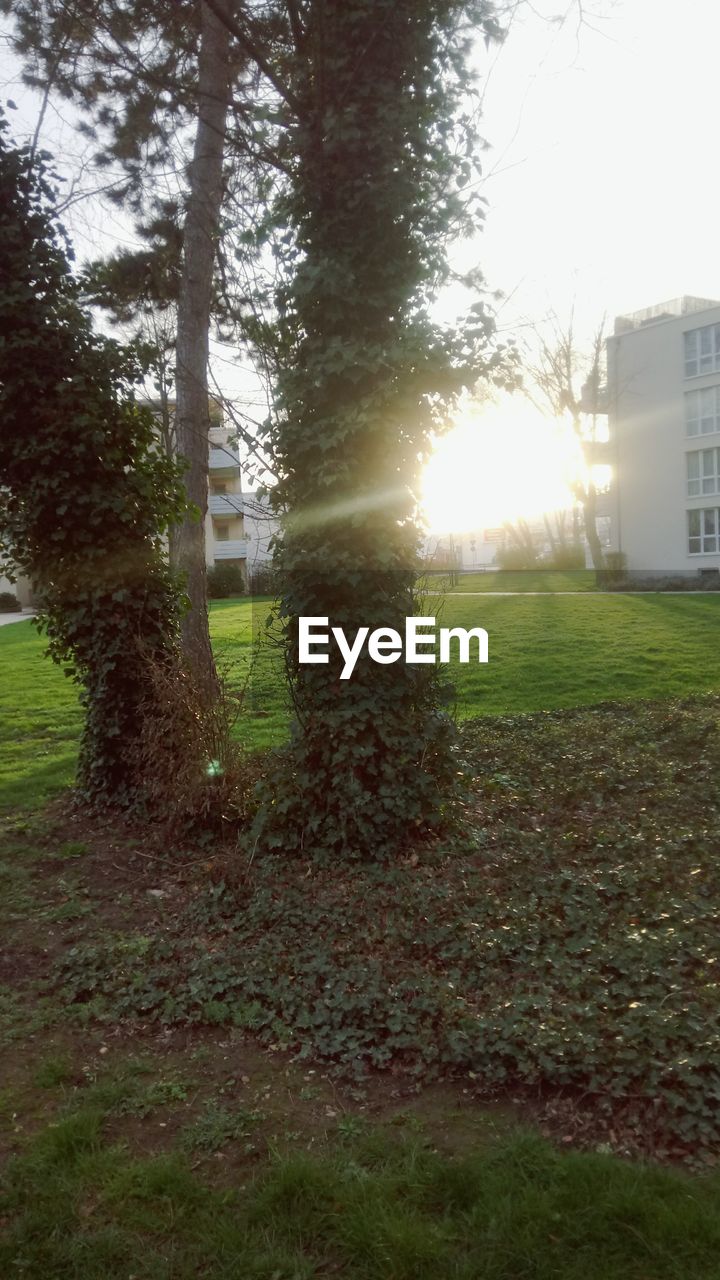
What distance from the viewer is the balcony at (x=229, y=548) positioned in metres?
43.8

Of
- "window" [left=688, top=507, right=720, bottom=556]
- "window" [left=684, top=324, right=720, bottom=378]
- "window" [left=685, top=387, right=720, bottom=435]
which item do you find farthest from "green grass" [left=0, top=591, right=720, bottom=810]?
"window" [left=684, top=324, right=720, bottom=378]

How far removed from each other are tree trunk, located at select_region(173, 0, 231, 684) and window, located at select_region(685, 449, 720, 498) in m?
30.8

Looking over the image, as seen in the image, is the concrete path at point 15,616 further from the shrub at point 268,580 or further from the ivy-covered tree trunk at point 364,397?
the ivy-covered tree trunk at point 364,397

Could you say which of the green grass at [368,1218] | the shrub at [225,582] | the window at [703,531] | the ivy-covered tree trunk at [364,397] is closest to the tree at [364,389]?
the ivy-covered tree trunk at [364,397]

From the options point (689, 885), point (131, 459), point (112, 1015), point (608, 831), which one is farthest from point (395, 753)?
point (131, 459)

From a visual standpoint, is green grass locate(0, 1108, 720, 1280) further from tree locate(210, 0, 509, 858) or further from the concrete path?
the concrete path

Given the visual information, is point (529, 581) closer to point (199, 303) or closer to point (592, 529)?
point (592, 529)

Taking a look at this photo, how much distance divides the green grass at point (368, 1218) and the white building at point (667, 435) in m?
35.4

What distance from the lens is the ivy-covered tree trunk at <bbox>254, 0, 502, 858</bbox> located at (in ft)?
19.8

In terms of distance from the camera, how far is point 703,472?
37.0m

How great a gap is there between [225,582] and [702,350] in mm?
20215

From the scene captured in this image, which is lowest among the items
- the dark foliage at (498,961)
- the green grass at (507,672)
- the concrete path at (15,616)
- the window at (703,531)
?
the dark foliage at (498,961)

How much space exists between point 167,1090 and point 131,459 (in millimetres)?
5324

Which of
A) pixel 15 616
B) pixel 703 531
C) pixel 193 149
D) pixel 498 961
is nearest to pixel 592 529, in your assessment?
pixel 703 531
